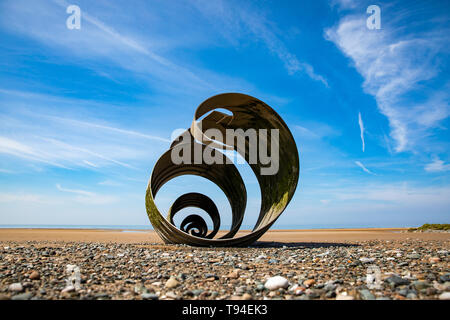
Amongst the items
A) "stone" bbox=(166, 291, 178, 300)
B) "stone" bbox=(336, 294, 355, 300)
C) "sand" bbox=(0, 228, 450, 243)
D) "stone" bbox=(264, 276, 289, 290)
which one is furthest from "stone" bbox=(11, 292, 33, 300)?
"sand" bbox=(0, 228, 450, 243)

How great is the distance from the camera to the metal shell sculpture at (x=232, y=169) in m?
9.25

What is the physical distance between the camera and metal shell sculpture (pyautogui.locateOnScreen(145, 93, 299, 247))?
9.25m

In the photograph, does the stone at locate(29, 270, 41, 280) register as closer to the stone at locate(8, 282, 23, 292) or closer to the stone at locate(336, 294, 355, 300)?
the stone at locate(8, 282, 23, 292)

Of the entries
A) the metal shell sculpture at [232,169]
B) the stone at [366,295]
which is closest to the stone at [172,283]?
the stone at [366,295]

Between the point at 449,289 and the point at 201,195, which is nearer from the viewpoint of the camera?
the point at 449,289

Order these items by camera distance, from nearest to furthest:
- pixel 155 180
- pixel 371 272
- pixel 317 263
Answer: pixel 371 272
pixel 317 263
pixel 155 180

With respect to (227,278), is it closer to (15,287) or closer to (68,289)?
(68,289)

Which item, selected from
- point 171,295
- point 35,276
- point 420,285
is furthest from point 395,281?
point 35,276

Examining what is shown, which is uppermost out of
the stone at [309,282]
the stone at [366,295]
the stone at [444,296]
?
the stone at [444,296]

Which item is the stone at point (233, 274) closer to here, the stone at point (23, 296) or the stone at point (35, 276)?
the stone at point (23, 296)

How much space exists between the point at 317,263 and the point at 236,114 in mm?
5979

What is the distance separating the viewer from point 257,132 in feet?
35.0
